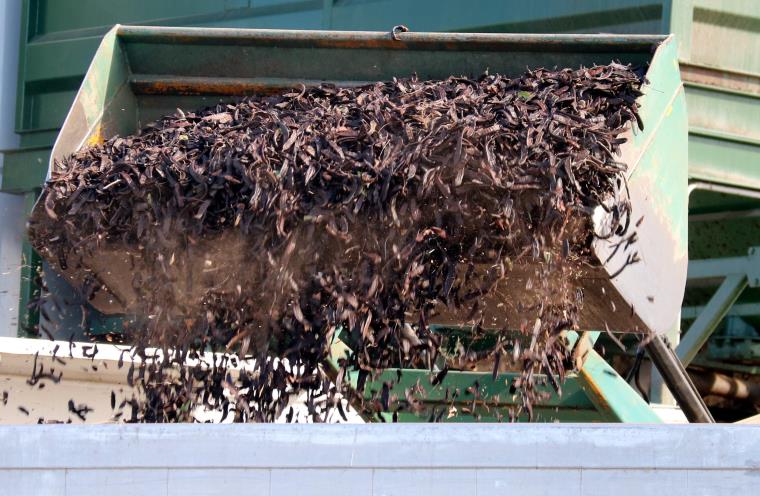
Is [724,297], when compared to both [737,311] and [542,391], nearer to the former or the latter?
[737,311]

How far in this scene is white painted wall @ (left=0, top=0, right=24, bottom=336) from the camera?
547 cm

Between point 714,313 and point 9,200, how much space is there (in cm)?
336

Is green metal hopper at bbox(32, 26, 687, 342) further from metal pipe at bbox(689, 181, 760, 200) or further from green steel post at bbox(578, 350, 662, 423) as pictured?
metal pipe at bbox(689, 181, 760, 200)

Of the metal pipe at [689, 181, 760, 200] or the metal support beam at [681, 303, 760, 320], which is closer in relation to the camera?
the metal pipe at [689, 181, 760, 200]

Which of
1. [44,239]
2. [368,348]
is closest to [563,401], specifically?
[368,348]

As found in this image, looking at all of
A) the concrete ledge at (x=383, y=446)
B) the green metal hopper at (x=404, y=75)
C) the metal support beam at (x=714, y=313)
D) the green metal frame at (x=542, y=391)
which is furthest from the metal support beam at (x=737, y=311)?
the concrete ledge at (x=383, y=446)

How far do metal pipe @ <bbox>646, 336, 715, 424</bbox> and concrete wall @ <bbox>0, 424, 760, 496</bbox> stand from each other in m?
1.72

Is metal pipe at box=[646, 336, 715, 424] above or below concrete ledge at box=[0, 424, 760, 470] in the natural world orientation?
above

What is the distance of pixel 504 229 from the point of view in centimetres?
254

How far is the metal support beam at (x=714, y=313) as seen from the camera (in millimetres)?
4930

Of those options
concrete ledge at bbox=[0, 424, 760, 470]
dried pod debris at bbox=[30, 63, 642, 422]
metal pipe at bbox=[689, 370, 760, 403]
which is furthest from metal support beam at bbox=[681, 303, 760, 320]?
concrete ledge at bbox=[0, 424, 760, 470]

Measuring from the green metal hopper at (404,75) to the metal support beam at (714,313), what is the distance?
199 cm

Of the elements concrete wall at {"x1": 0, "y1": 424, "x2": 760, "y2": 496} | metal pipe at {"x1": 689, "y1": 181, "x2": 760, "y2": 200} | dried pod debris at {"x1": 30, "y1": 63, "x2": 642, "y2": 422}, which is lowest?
concrete wall at {"x1": 0, "y1": 424, "x2": 760, "y2": 496}

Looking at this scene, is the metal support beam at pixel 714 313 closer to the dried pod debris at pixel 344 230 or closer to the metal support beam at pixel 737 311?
the metal support beam at pixel 737 311
